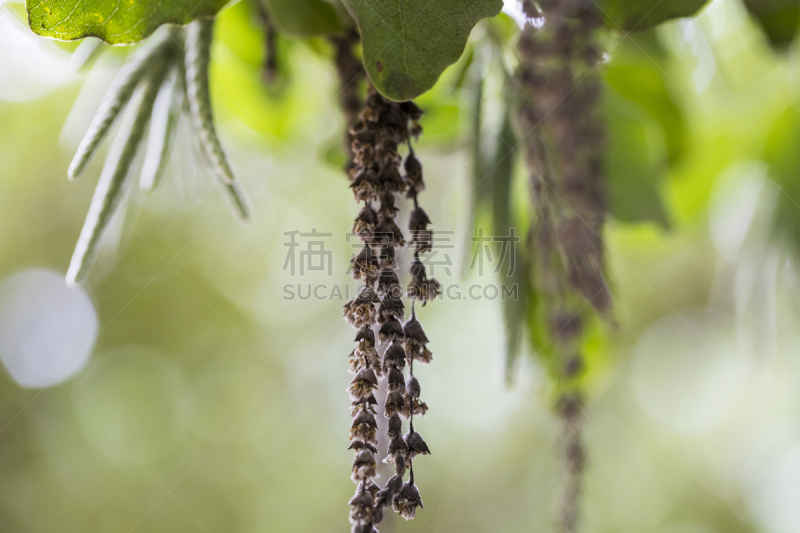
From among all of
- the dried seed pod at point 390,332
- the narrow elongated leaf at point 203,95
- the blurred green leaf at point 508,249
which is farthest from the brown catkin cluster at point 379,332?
the blurred green leaf at point 508,249

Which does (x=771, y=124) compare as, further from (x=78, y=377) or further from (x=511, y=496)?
(x=78, y=377)

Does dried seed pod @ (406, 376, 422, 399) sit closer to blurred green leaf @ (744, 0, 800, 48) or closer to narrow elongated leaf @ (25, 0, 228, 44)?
narrow elongated leaf @ (25, 0, 228, 44)

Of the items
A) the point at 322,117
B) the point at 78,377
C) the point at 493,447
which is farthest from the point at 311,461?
the point at 322,117

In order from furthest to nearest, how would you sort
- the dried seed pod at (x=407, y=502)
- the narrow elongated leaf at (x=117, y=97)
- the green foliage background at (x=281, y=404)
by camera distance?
the green foliage background at (x=281, y=404) → the narrow elongated leaf at (x=117, y=97) → the dried seed pod at (x=407, y=502)

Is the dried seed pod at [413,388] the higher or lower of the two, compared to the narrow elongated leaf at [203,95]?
lower

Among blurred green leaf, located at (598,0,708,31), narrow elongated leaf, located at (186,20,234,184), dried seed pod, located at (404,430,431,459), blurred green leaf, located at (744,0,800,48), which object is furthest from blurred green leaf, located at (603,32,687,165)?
dried seed pod, located at (404,430,431,459)

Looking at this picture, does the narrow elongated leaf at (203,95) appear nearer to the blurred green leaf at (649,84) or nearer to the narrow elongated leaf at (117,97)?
the narrow elongated leaf at (117,97)
